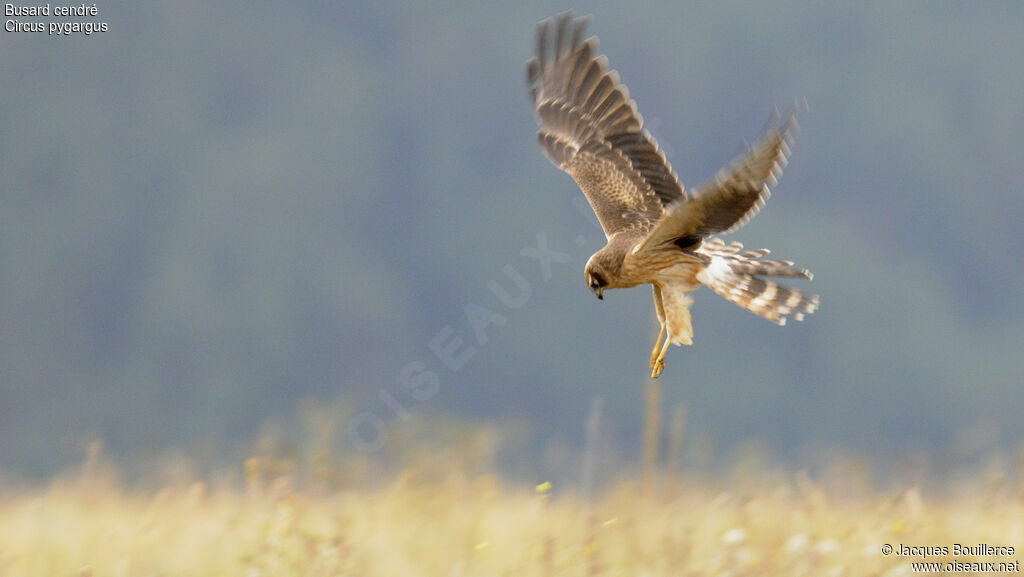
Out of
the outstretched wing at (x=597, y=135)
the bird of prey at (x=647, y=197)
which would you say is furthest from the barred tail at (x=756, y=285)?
the outstretched wing at (x=597, y=135)

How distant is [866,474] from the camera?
4.91m

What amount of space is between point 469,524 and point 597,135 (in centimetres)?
334

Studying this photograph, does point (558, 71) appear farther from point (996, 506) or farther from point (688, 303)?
point (996, 506)

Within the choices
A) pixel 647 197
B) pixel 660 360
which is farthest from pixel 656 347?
pixel 647 197

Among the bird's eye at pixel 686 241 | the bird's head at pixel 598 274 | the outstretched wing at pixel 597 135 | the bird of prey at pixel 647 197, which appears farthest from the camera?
the outstretched wing at pixel 597 135

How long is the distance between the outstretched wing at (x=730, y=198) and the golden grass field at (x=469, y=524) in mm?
1237

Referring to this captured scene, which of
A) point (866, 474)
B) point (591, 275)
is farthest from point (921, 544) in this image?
point (591, 275)

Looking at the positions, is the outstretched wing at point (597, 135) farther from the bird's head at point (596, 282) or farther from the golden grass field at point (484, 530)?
the golden grass field at point (484, 530)

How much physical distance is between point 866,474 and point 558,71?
357cm

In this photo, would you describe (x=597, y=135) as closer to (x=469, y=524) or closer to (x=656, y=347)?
(x=656, y=347)

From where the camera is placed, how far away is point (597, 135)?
711cm

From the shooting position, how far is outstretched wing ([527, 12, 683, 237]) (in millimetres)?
6699

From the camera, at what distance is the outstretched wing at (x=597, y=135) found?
6.70 meters

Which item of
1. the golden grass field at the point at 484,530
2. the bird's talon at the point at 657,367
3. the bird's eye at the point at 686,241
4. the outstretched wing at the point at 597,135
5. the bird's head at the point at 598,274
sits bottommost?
the golden grass field at the point at 484,530
